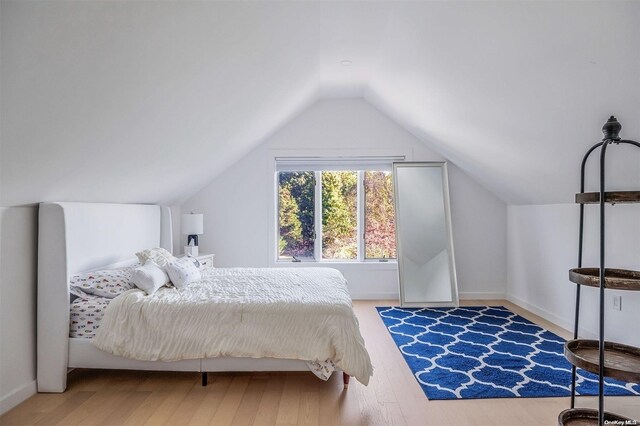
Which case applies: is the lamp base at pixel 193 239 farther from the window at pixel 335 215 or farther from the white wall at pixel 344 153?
the window at pixel 335 215

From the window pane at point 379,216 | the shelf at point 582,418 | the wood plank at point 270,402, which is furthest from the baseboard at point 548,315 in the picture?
the wood plank at point 270,402

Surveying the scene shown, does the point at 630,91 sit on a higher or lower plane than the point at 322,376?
higher

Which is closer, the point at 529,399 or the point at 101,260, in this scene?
the point at 529,399

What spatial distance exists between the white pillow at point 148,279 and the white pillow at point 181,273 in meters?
0.08

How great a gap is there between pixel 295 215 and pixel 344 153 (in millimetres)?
1096

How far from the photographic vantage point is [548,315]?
13.1 feet

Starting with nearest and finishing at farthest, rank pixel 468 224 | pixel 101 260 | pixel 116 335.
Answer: pixel 116 335 < pixel 101 260 < pixel 468 224

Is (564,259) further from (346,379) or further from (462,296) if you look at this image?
(346,379)

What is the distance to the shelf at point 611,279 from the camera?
1.42 metres

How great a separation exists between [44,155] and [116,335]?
1241 millimetres

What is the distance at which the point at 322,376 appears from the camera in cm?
247

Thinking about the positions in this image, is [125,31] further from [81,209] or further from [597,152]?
[597,152]

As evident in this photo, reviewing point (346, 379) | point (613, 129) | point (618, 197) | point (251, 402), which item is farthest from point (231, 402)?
point (613, 129)

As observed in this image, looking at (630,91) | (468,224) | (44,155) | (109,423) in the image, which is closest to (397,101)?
(468,224)
